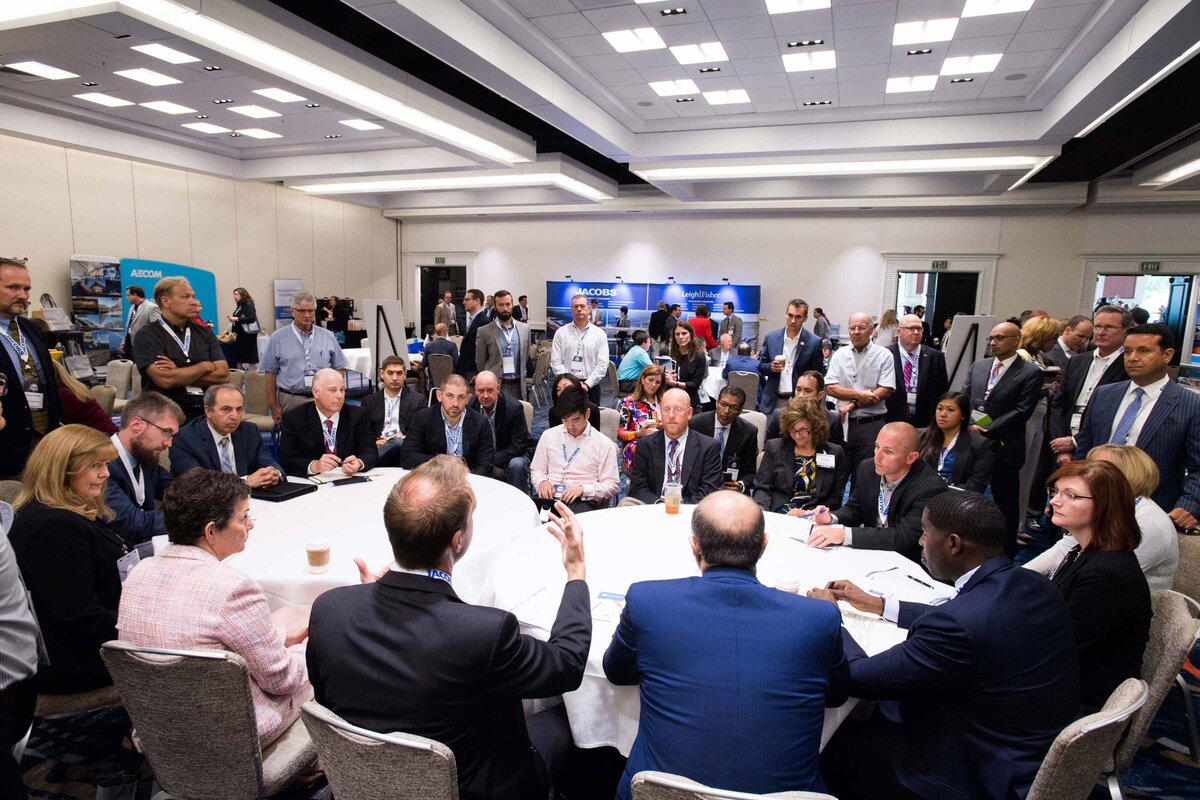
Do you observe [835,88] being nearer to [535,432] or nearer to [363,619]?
[535,432]

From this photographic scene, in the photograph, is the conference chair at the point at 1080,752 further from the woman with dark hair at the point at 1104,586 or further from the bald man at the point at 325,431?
the bald man at the point at 325,431

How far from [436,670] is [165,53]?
23.0 ft

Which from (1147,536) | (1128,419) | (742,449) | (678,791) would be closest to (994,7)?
(1128,419)

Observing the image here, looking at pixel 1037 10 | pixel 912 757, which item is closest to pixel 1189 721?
pixel 912 757

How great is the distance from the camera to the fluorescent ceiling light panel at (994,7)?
4.60 meters

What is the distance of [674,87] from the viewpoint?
6.78m

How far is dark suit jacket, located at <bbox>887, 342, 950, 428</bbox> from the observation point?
5335 millimetres

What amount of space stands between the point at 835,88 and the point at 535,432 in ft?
15.8

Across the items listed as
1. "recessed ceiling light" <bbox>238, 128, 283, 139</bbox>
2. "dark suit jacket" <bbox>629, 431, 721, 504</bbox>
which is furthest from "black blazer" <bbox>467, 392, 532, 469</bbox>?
"recessed ceiling light" <bbox>238, 128, 283, 139</bbox>

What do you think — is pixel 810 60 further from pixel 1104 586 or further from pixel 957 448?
pixel 1104 586

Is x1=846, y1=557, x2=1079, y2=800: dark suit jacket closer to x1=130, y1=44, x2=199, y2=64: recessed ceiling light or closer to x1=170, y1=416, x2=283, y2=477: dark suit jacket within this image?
x1=170, y1=416, x2=283, y2=477: dark suit jacket

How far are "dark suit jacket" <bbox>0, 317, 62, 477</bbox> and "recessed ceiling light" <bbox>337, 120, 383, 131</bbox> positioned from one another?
6179 mm

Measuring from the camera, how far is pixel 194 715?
1.59 meters

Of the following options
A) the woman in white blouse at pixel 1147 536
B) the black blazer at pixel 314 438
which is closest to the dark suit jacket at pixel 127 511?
the black blazer at pixel 314 438
